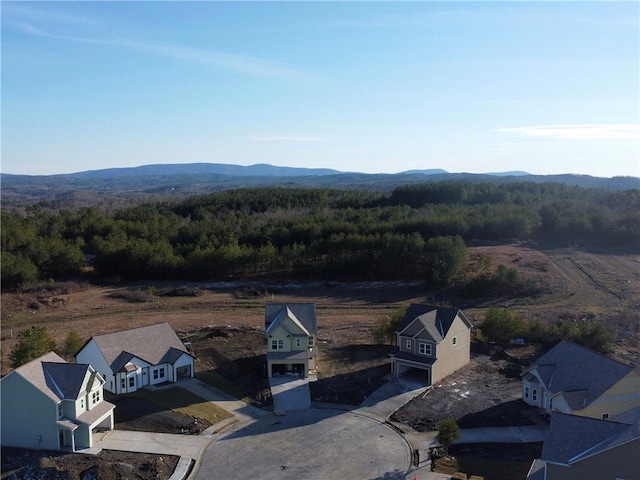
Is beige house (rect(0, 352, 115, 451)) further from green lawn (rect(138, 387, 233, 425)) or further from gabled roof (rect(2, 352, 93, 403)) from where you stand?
green lawn (rect(138, 387, 233, 425))

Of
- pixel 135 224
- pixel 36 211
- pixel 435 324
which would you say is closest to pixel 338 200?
pixel 135 224

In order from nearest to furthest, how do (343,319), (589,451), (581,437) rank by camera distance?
(589,451) → (581,437) → (343,319)

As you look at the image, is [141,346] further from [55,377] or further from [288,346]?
[288,346]

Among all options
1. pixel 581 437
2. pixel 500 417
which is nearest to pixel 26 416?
pixel 500 417

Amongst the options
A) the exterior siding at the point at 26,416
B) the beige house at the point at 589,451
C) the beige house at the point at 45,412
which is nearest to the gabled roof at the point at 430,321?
the beige house at the point at 589,451

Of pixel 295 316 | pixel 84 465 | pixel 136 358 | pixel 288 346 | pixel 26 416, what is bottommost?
pixel 84 465

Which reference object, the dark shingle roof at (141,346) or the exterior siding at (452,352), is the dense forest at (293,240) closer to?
the exterior siding at (452,352)
